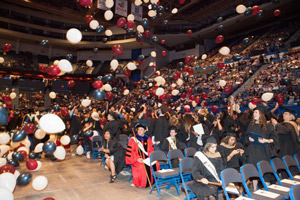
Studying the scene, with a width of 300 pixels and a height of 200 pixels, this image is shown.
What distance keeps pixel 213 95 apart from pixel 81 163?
33.2ft

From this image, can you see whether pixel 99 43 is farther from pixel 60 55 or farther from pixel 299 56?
pixel 299 56

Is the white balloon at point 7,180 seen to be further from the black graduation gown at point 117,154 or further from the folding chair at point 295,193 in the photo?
the folding chair at point 295,193

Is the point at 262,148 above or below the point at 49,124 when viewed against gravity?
below

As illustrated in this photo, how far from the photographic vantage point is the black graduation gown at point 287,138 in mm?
4309

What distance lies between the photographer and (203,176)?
10.2ft

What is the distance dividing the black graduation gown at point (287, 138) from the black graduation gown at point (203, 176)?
2.02m

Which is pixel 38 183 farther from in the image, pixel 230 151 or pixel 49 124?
pixel 230 151

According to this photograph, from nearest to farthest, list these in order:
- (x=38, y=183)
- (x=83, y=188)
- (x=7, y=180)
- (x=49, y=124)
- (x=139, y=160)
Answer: (x=7, y=180), (x=38, y=183), (x=49, y=124), (x=83, y=188), (x=139, y=160)

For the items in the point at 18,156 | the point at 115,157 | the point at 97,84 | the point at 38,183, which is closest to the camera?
the point at 38,183

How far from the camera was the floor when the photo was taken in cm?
384

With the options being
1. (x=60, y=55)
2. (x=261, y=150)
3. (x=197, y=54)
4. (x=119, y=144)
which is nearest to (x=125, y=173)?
(x=119, y=144)

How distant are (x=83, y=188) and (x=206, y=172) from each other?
268cm

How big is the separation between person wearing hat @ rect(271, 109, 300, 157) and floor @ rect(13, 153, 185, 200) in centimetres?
256

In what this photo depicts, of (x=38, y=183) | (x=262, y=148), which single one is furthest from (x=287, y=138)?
(x=38, y=183)
